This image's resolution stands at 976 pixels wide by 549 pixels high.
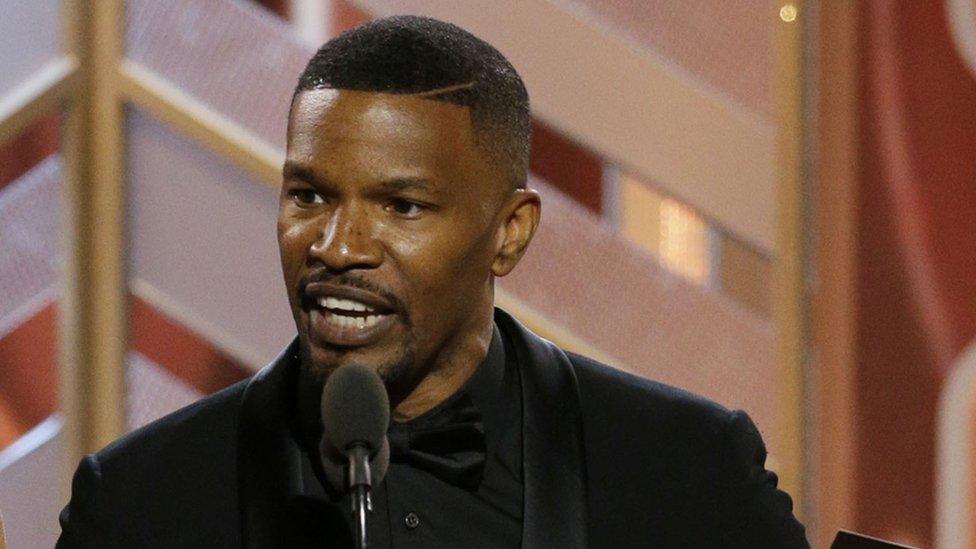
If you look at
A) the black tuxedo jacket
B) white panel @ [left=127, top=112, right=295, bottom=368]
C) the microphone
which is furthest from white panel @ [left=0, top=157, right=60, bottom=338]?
the microphone

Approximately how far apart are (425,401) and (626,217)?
135cm

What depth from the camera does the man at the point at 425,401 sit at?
1.78 m

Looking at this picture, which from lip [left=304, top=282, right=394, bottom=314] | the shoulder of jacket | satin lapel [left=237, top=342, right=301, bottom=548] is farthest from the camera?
the shoulder of jacket

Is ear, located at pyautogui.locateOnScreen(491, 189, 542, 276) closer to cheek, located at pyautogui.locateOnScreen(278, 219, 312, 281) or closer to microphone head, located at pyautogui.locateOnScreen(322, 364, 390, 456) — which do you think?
cheek, located at pyautogui.locateOnScreen(278, 219, 312, 281)

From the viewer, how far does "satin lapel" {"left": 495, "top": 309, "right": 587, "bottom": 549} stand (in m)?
1.88

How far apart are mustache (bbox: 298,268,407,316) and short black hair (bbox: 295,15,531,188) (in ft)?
0.68

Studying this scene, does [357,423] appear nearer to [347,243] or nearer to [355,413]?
[355,413]

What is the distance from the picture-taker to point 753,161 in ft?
10.3

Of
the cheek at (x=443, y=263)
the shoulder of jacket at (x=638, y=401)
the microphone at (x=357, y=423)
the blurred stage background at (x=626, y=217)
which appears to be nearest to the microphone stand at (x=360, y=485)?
the microphone at (x=357, y=423)

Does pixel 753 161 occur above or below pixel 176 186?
above

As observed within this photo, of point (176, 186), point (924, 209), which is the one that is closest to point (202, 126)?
point (176, 186)

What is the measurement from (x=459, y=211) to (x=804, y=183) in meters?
1.43

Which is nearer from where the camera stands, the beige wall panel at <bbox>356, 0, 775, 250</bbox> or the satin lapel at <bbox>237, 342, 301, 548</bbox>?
the satin lapel at <bbox>237, 342, 301, 548</bbox>

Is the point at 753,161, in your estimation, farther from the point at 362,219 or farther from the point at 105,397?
the point at 362,219
